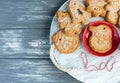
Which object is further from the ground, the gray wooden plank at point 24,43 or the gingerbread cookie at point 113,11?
the gingerbread cookie at point 113,11

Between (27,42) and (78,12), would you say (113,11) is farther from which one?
(27,42)

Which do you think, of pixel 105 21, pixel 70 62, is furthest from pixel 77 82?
pixel 105 21

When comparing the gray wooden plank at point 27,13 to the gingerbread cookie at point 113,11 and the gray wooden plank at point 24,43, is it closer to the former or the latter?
the gray wooden plank at point 24,43

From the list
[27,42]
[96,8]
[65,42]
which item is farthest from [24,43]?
[96,8]

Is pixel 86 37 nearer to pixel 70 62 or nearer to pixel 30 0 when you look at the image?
pixel 70 62

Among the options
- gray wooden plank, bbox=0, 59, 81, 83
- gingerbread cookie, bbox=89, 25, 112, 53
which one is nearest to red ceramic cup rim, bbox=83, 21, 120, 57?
gingerbread cookie, bbox=89, 25, 112, 53

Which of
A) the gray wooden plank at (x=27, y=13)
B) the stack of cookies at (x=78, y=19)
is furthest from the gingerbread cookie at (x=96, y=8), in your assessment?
the gray wooden plank at (x=27, y=13)

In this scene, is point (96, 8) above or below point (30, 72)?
above
